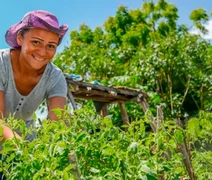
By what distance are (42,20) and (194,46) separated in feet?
→ 36.6

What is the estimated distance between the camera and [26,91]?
113 inches

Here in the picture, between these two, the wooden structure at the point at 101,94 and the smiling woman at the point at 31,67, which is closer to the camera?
the smiling woman at the point at 31,67

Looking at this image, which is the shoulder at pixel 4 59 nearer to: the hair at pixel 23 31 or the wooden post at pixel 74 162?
the hair at pixel 23 31

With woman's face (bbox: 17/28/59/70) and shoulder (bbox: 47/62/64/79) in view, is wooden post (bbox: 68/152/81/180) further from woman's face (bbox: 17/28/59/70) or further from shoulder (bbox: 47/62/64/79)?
shoulder (bbox: 47/62/64/79)

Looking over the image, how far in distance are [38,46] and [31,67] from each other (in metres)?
0.16

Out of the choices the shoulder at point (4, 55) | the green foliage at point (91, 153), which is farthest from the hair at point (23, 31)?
the green foliage at point (91, 153)

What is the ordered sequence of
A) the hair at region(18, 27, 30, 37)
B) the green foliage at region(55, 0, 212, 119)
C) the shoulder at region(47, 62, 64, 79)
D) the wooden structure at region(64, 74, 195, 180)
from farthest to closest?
1. the green foliage at region(55, 0, 212, 119)
2. the wooden structure at region(64, 74, 195, 180)
3. the shoulder at region(47, 62, 64, 79)
4. the hair at region(18, 27, 30, 37)

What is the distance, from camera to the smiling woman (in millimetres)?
2615

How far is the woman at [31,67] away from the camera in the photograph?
262cm

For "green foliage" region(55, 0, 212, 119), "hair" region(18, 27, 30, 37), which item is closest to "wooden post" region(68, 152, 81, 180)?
"hair" region(18, 27, 30, 37)

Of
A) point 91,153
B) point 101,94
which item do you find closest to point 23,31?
point 91,153

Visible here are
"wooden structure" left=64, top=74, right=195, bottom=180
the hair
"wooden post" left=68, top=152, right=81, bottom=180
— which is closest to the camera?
"wooden post" left=68, top=152, right=81, bottom=180

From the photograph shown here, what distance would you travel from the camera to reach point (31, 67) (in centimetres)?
271

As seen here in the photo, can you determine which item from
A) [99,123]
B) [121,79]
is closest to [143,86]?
[121,79]
